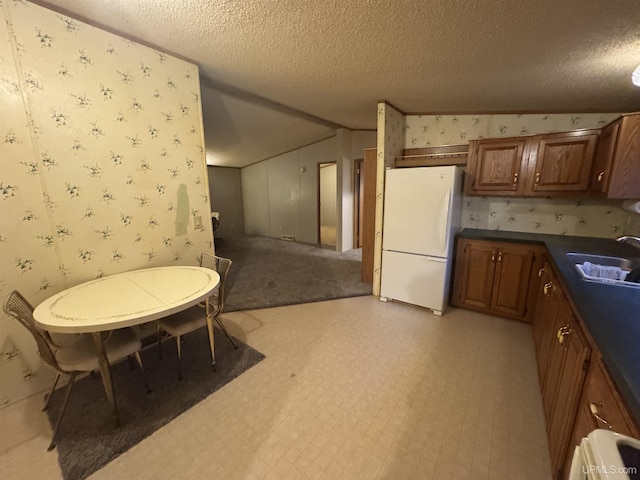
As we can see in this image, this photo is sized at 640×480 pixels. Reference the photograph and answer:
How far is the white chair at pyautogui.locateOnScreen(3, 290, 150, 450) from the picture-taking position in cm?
139

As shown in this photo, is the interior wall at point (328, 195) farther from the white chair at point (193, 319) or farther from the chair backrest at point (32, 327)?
the chair backrest at point (32, 327)

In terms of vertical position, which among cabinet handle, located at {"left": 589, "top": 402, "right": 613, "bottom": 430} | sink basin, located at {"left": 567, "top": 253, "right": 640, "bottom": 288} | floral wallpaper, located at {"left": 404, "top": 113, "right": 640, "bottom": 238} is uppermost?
floral wallpaper, located at {"left": 404, "top": 113, "right": 640, "bottom": 238}

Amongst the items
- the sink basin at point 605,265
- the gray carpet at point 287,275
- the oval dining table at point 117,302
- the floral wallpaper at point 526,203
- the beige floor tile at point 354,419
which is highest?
the floral wallpaper at point 526,203

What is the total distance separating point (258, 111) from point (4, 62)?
8.43ft

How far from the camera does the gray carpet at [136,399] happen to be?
4.58 ft

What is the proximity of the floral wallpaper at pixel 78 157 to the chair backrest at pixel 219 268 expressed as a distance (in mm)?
292

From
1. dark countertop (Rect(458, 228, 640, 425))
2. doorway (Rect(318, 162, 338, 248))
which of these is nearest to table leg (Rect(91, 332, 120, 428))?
dark countertop (Rect(458, 228, 640, 425))

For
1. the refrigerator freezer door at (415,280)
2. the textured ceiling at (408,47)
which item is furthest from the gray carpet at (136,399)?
the textured ceiling at (408,47)

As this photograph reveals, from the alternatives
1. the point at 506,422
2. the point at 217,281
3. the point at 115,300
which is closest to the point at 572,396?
the point at 506,422

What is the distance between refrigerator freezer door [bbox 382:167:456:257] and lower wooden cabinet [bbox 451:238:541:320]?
0.34 meters

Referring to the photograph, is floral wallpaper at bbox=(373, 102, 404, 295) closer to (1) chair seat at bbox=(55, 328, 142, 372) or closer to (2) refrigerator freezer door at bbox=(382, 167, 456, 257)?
(2) refrigerator freezer door at bbox=(382, 167, 456, 257)

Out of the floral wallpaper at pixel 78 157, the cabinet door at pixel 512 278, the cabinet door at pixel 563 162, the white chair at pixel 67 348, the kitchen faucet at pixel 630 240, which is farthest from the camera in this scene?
the cabinet door at pixel 512 278

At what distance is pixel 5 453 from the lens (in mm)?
1388

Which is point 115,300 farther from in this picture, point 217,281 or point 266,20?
point 266,20
